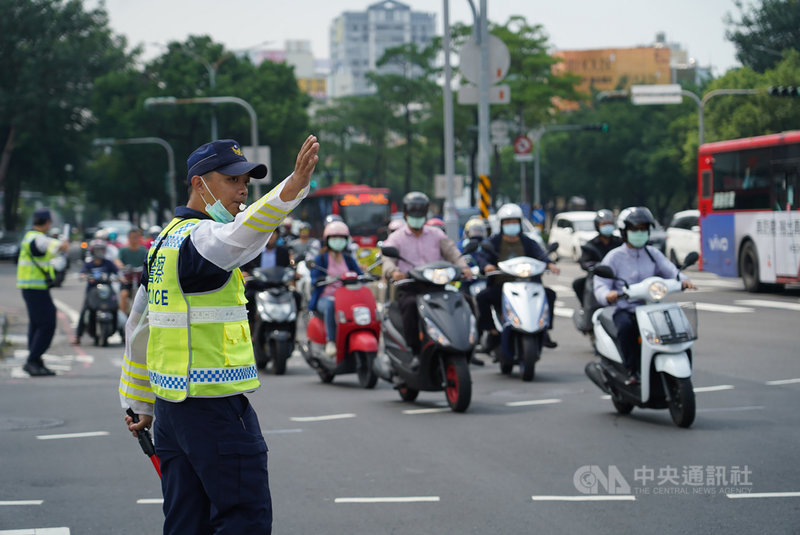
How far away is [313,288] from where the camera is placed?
44.2 feet

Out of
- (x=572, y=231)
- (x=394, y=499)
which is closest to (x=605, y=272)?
(x=394, y=499)

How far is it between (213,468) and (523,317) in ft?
29.4

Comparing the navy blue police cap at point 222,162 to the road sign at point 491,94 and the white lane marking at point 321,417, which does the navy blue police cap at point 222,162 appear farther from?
the road sign at point 491,94

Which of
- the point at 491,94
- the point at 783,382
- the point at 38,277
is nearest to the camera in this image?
the point at 783,382

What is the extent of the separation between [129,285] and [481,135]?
9.08m

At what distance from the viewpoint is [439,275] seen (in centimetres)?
1079

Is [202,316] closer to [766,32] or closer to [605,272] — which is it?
[605,272]

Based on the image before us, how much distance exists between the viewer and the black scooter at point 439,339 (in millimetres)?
10516

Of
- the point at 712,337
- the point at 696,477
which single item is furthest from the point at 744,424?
the point at 712,337

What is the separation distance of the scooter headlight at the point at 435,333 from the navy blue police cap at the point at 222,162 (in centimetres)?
610

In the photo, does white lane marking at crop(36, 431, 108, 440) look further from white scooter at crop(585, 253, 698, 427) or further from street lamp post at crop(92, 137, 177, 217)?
street lamp post at crop(92, 137, 177, 217)

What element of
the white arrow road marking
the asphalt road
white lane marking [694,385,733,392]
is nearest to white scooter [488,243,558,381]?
the asphalt road

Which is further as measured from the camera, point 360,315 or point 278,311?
point 278,311

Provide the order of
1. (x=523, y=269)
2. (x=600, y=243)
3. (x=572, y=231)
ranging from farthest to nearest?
1. (x=572, y=231)
2. (x=600, y=243)
3. (x=523, y=269)
